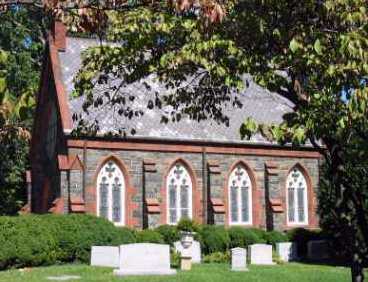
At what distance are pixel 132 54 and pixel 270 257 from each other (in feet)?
57.1

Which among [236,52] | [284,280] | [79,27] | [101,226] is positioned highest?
[236,52]

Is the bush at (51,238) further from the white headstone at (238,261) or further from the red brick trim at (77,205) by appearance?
the white headstone at (238,261)

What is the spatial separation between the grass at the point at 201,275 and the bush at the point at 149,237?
Answer: 4.51 metres

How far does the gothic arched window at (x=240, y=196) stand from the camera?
3394 centimetres

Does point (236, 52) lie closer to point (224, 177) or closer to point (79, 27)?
point (79, 27)

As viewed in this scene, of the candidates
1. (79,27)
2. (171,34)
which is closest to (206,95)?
(171,34)

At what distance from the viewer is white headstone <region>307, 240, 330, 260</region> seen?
31.1 metres

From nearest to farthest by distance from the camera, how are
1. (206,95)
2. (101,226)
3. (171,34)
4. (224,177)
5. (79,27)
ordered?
(79,27) → (171,34) → (206,95) → (101,226) → (224,177)

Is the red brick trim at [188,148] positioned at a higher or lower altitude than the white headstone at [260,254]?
higher

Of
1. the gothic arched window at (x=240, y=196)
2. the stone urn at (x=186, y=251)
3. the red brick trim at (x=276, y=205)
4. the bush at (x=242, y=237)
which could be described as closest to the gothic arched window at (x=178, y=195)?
the gothic arched window at (x=240, y=196)

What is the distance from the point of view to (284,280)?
2012 centimetres

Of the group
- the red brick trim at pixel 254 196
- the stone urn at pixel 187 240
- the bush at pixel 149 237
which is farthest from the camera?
the red brick trim at pixel 254 196

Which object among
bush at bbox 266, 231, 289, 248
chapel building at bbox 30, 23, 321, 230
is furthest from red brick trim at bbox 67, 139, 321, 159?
bush at bbox 266, 231, 289, 248

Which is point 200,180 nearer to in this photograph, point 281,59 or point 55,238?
point 55,238
